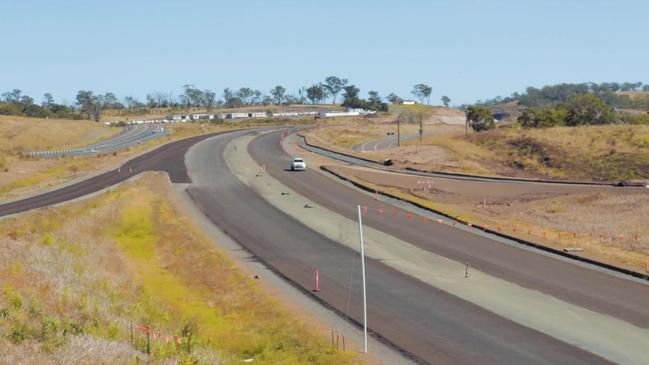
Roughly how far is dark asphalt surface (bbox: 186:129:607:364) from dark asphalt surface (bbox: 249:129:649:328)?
4.87 metres

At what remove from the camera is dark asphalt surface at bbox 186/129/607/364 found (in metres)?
26.3

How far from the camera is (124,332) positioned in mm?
21328

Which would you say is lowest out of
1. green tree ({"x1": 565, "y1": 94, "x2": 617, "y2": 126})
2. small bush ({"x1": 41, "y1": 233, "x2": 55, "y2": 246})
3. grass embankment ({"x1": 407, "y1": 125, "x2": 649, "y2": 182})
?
grass embankment ({"x1": 407, "y1": 125, "x2": 649, "y2": 182})

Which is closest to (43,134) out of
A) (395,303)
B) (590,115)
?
(590,115)

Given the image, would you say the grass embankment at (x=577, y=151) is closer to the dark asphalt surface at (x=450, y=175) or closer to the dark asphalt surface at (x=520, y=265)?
the dark asphalt surface at (x=450, y=175)

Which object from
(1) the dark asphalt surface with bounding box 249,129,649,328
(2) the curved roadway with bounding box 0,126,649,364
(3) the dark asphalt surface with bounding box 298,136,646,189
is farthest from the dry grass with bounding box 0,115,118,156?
(1) the dark asphalt surface with bounding box 249,129,649,328

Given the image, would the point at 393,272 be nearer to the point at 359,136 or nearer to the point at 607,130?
the point at 607,130

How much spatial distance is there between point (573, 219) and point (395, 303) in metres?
30.4

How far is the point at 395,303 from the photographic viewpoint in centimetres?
3331

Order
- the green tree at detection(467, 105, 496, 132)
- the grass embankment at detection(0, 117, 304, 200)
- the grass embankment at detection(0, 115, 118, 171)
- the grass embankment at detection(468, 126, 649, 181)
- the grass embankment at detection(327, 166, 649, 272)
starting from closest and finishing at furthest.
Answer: the grass embankment at detection(327, 166, 649, 272), the grass embankment at detection(0, 117, 304, 200), the grass embankment at detection(468, 126, 649, 181), the grass embankment at detection(0, 115, 118, 171), the green tree at detection(467, 105, 496, 132)

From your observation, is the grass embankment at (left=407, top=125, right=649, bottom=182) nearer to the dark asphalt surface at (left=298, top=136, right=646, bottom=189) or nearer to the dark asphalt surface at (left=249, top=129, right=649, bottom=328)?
the dark asphalt surface at (left=298, top=136, right=646, bottom=189)

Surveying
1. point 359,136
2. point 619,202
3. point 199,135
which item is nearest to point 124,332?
point 619,202

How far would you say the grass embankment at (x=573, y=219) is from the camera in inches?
1773

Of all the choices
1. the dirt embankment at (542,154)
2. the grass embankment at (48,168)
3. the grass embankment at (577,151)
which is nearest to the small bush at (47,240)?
the grass embankment at (48,168)
